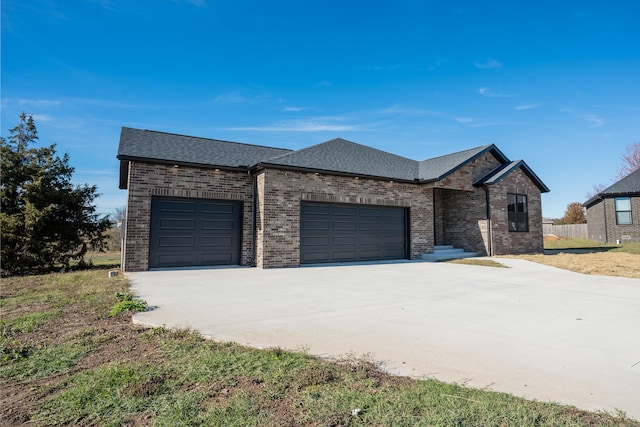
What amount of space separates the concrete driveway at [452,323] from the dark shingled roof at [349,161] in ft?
16.9

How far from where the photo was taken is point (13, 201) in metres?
12.0

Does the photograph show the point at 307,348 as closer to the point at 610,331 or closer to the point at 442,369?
the point at 442,369

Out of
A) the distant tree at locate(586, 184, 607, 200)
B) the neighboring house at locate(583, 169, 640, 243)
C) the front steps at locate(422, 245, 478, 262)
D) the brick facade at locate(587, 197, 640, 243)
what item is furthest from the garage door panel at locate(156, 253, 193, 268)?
the distant tree at locate(586, 184, 607, 200)

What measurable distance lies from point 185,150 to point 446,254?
39.6 ft

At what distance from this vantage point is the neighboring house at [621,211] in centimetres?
2217

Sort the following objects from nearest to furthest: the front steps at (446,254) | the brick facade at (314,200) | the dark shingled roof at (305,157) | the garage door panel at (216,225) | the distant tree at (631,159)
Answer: the brick facade at (314,200) → the dark shingled roof at (305,157) → the garage door panel at (216,225) → the front steps at (446,254) → the distant tree at (631,159)

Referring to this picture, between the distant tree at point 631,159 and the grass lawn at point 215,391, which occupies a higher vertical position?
the distant tree at point 631,159

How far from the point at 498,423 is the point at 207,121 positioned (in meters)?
16.3

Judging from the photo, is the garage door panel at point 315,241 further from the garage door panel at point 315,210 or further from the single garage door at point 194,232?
the single garage door at point 194,232

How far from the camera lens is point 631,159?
1297 inches

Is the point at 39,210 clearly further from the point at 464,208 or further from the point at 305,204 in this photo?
the point at 464,208

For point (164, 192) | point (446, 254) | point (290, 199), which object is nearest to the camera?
point (164, 192)

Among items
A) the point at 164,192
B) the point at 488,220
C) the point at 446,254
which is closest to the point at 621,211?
the point at 488,220

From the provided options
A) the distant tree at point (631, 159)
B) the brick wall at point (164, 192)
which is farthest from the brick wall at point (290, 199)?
the distant tree at point (631, 159)
